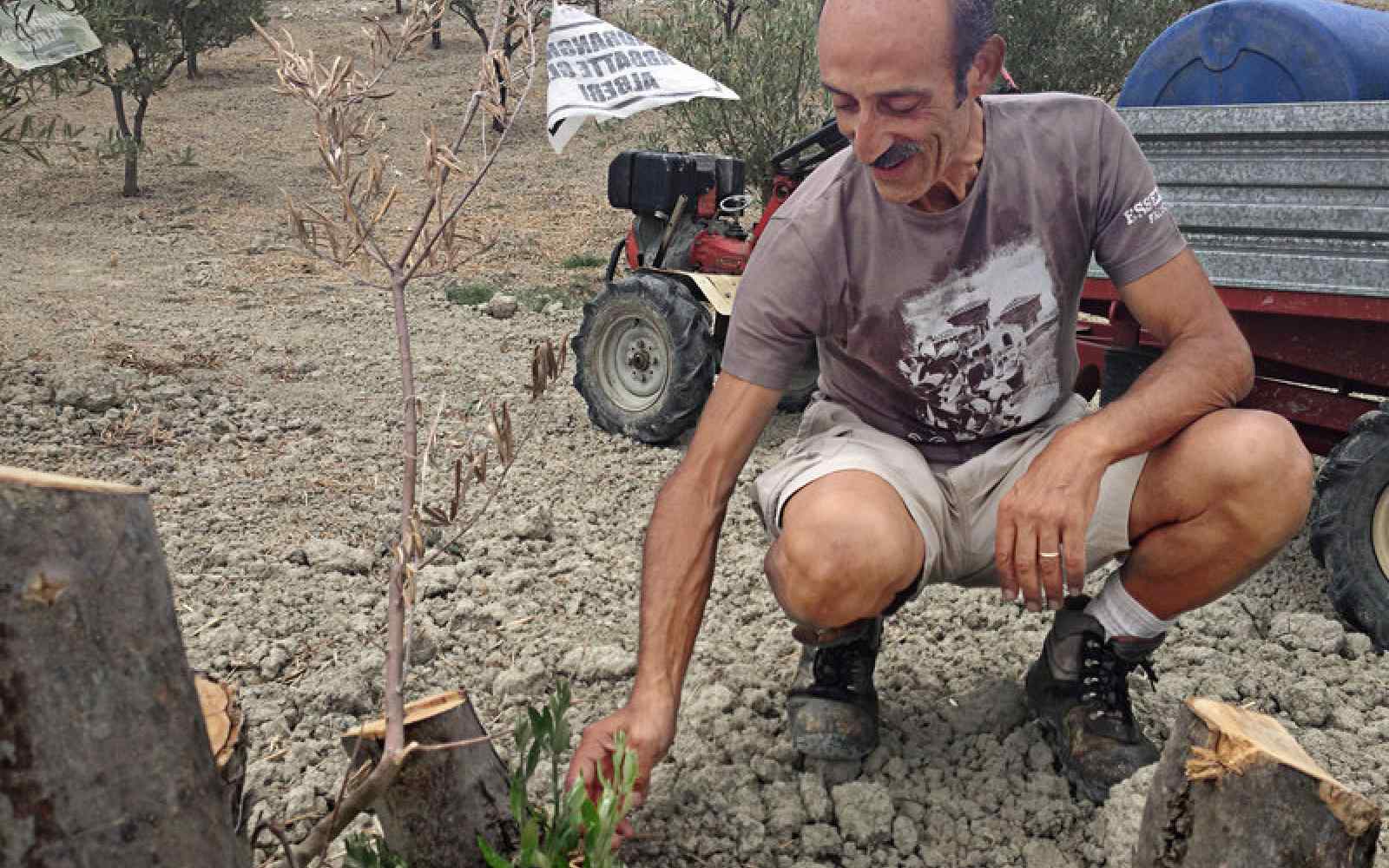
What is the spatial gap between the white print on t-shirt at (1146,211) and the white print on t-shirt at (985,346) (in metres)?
0.18

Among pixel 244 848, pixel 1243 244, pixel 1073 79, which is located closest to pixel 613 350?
pixel 1243 244

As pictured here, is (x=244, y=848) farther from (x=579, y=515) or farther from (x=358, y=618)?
(x=579, y=515)

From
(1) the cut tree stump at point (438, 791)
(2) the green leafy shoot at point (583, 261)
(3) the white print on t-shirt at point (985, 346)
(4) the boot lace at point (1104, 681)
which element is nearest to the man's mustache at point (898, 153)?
(3) the white print on t-shirt at point (985, 346)

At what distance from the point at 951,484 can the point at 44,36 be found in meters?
5.33

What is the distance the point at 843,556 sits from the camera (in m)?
2.33

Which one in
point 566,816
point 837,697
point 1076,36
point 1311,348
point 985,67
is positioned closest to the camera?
point 566,816

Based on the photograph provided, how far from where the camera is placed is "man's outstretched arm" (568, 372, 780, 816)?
2.10m

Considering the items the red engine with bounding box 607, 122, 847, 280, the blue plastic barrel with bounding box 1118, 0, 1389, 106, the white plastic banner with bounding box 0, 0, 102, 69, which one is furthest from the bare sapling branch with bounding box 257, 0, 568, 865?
the white plastic banner with bounding box 0, 0, 102, 69

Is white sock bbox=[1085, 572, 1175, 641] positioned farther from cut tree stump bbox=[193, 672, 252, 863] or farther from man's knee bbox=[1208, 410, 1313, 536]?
cut tree stump bbox=[193, 672, 252, 863]

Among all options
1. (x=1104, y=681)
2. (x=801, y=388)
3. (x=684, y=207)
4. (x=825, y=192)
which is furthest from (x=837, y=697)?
(x=684, y=207)

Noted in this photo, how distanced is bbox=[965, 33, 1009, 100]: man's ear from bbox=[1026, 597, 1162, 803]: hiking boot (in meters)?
1.10

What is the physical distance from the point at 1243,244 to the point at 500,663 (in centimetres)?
230

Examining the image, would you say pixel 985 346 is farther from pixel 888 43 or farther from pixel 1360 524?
pixel 1360 524

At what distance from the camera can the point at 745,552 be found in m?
3.88
